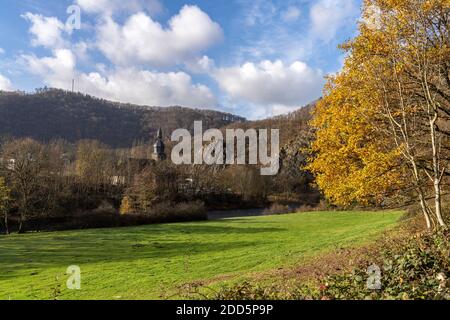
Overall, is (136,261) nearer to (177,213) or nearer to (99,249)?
(99,249)

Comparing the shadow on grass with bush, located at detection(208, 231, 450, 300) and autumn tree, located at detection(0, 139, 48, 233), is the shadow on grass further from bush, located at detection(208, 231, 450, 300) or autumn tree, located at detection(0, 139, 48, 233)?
bush, located at detection(208, 231, 450, 300)

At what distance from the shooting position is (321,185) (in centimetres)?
1435

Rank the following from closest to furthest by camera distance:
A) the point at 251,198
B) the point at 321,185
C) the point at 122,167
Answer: the point at 321,185 < the point at 251,198 < the point at 122,167

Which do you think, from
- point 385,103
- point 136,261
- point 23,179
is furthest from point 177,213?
point 385,103

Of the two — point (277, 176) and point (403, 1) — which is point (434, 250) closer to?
point (403, 1)

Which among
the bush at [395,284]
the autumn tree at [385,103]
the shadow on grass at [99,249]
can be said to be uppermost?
the autumn tree at [385,103]

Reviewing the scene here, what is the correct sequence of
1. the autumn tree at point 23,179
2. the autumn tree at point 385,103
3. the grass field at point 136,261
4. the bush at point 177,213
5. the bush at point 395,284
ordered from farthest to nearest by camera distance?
the bush at point 177,213
the autumn tree at point 23,179
the grass field at point 136,261
the autumn tree at point 385,103
the bush at point 395,284

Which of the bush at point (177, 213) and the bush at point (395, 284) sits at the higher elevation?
the bush at point (395, 284)

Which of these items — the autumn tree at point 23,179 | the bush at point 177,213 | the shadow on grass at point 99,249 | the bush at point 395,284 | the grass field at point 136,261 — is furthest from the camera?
the bush at point 177,213

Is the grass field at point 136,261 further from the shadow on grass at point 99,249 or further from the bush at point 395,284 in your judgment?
the bush at point 395,284

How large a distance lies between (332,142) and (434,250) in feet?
19.7

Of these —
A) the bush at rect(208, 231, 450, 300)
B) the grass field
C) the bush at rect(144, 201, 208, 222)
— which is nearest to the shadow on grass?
the grass field

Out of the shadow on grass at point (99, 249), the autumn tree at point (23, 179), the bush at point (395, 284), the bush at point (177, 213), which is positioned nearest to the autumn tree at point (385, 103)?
the bush at point (395, 284)
